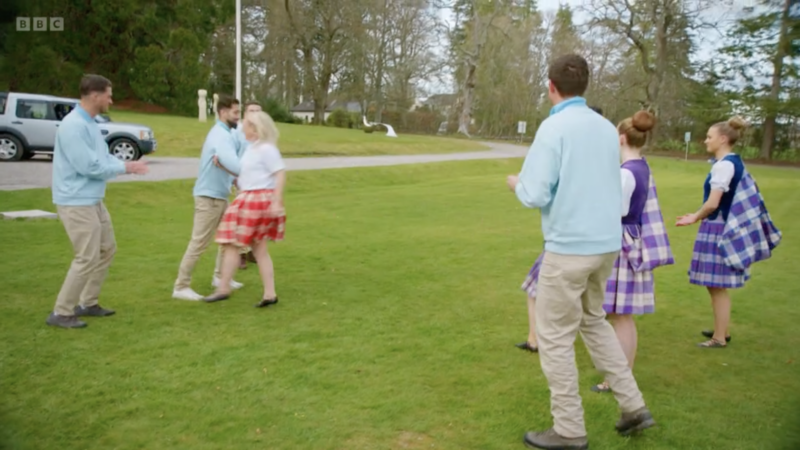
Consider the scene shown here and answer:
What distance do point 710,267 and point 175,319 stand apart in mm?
4537

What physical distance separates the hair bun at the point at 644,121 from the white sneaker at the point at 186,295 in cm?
434

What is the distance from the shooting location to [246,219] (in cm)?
605

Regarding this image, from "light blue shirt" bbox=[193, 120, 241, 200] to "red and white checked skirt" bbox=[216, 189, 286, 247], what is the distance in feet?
1.26

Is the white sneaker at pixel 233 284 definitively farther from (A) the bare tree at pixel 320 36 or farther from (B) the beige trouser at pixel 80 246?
(A) the bare tree at pixel 320 36

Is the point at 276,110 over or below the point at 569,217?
over

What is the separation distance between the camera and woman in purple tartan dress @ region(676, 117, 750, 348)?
16.9 feet

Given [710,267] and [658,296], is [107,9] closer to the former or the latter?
[710,267]

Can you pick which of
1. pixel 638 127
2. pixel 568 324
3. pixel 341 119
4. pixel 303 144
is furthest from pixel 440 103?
pixel 568 324

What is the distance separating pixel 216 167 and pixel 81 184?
4.63 ft

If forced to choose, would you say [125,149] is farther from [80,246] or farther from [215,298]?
[80,246]

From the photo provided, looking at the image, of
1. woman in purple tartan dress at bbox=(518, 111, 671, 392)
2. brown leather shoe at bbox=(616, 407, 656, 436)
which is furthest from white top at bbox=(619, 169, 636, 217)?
brown leather shoe at bbox=(616, 407, 656, 436)

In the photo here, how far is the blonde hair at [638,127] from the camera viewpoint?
4.30m

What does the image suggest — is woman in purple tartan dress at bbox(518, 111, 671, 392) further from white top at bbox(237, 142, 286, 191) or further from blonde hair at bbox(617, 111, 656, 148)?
white top at bbox(237, 142, 286, 191)

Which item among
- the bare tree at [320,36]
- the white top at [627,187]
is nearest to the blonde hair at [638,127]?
the white top at [627,187]
